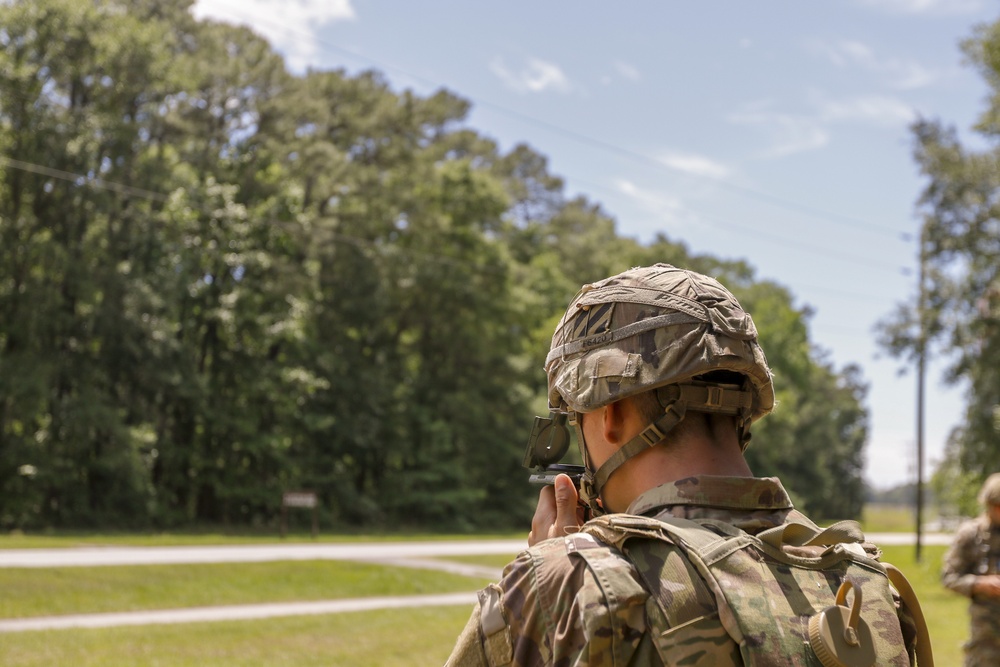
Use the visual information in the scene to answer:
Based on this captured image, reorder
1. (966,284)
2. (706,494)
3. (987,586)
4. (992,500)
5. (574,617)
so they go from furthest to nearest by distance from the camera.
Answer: (966,284), (992,500), (987,586), (706,494), (574,617)

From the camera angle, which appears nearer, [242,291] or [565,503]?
[565,503]

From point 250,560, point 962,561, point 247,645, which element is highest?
point 962,561

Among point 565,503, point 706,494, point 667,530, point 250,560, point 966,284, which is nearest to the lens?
point 667,530

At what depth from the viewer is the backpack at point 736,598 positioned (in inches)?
68.1

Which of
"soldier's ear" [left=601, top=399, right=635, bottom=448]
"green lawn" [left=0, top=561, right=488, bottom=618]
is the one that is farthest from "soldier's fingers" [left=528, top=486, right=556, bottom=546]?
"green lawn" [left=0, top=561, right=488, bottom=618]

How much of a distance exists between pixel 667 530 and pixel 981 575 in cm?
583

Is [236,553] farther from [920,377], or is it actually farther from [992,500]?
[920,377]

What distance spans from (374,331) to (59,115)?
49.7 ft

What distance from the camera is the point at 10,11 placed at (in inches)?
1188

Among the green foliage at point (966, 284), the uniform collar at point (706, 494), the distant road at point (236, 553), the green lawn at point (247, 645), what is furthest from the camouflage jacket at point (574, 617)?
the green foliage at point (966, 284)

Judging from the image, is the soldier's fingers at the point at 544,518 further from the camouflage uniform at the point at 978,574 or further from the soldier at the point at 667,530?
the camouflage uniform at the point at 978,574

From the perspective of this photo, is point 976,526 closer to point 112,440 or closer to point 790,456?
point 112,440

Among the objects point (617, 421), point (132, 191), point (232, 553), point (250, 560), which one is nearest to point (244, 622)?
point (250, 560)

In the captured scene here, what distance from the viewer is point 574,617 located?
1.72 m
